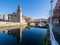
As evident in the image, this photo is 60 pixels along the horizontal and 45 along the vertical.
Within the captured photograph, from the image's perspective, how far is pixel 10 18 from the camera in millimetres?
124625

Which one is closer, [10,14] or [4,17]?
[4,17]

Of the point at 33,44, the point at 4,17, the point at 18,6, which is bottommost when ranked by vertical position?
the point at 33,44

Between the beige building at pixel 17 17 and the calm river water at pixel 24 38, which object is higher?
the beige building at pixel 17 17

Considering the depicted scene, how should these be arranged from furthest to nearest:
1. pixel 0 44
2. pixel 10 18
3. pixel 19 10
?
pixel 10 18, pixel 19 10, pixel 0 44

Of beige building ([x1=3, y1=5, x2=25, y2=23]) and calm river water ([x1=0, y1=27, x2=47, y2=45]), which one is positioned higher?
beige building ([x1=3, y1=5, x2=25, y2=23])

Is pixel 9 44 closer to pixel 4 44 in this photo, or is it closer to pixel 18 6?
pixel 4 44

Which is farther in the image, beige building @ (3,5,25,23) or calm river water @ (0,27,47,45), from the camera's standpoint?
beige building @ (3,5,25,23)

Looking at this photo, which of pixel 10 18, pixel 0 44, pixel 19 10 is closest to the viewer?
pixel 0 44

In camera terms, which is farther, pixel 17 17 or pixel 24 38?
pixel 17 17

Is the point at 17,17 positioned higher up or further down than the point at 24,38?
higher up

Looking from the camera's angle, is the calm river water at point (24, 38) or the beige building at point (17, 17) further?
the beige building at point (17, 17)

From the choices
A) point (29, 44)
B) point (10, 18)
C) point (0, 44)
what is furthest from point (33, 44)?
point (10, 18)

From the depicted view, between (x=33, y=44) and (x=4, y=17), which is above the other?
(x=4, y=17)

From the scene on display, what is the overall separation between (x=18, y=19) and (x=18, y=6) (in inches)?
445
